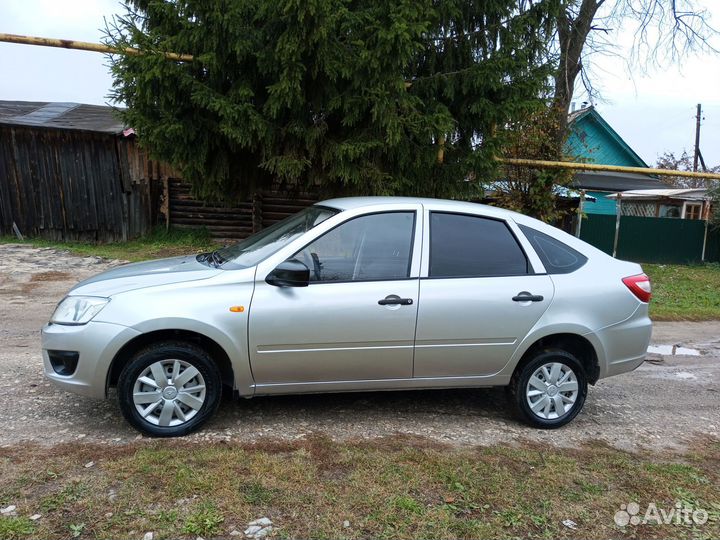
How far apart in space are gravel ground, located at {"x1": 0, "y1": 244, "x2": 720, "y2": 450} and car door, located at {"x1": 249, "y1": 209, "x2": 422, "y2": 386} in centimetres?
45

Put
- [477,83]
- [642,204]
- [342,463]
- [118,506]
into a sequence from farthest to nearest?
[642,204], [477,83], [342,463], [118,506]

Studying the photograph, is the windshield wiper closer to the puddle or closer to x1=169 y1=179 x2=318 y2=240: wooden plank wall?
the puddle

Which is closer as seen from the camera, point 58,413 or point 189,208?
point 58,413

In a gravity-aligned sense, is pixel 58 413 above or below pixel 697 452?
above

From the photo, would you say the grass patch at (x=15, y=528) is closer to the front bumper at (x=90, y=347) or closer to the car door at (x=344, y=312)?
the front bumper at (x=90, y=347)

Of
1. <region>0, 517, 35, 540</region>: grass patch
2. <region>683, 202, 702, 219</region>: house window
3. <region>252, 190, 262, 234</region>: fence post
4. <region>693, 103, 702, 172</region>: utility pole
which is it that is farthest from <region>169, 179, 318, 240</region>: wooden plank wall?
<region>693, 103, 702, 172</region>: utility pole

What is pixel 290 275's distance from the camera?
12.3 ft

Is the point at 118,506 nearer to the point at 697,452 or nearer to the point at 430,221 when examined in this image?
the point at 430,221

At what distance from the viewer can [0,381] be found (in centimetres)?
480

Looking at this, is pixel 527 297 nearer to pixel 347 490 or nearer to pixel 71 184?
pixel 347 490

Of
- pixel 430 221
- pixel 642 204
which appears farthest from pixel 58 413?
pixel 642 204

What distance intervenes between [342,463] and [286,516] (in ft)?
2.13

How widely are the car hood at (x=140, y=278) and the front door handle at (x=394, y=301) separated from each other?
119 centimetres

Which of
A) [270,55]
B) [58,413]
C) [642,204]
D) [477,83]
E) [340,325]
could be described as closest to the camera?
[340,325]
